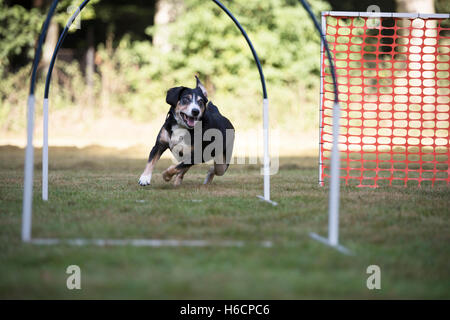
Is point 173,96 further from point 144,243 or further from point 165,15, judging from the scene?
point 165,15

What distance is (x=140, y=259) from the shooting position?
11.6ft

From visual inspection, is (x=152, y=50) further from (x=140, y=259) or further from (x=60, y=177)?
(x=140, y=259)

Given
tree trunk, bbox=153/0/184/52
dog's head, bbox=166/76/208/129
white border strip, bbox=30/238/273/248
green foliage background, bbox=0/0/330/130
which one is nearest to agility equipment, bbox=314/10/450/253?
white border strip, bbox=30/238/273/248

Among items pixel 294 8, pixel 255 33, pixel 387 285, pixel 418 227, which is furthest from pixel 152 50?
pixel 387 285

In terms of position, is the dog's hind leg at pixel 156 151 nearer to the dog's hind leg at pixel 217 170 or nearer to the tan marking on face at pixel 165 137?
the tan marking on face at pixel 165 137

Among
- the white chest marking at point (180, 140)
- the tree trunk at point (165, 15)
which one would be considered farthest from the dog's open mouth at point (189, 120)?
the tree trunk at point (165, 15)

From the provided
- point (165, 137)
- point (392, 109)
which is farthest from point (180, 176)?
point (392, 109)

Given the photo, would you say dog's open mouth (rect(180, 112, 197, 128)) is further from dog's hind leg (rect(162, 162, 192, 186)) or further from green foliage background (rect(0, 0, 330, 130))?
green foliage background (rect(0, 0, 330, 130))

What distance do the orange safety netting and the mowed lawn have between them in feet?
3.73

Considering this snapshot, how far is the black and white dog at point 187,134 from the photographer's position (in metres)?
6.98

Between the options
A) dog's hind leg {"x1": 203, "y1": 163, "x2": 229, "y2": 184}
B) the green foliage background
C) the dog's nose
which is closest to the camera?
the dog's nose

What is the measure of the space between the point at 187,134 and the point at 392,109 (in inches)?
134

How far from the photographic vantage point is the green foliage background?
17422mm

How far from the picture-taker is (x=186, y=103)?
Result: 6984 millimetres
